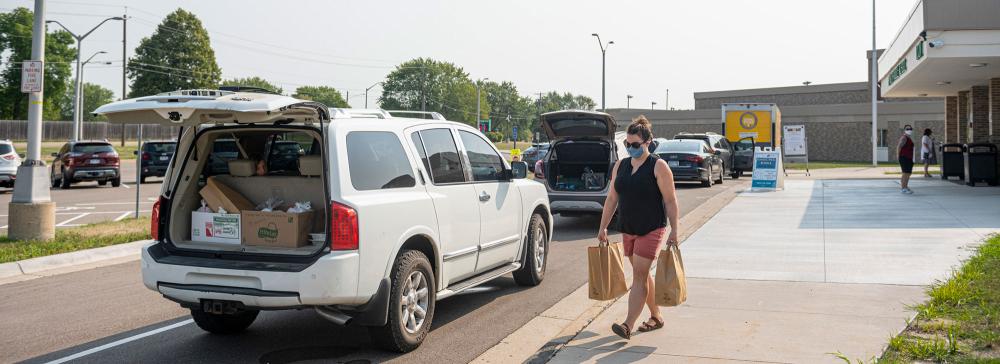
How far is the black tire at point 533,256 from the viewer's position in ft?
28.1

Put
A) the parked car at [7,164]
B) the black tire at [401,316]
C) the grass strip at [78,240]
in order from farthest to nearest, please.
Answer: the parked car at [7,164], the grass strip at [78,240], the black tire at [401,316]

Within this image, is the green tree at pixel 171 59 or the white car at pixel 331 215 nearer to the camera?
the white car at pixel 331 215

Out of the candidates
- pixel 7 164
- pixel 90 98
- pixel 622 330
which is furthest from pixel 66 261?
pixel 90 98

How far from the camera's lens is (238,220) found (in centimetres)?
630

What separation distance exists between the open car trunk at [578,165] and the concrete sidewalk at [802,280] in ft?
6.68

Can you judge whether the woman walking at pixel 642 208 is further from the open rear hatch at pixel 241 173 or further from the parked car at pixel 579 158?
the parked car at pixel 579 158

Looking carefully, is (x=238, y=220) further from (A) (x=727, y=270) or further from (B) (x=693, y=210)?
(B) (x=693, y=210)

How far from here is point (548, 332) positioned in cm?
683

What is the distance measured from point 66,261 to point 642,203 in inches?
310

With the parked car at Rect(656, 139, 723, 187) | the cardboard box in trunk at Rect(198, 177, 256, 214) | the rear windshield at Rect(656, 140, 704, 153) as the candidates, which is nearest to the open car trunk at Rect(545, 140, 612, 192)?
the cardboard box in trunk at Rect(198, 177, 256, 214)

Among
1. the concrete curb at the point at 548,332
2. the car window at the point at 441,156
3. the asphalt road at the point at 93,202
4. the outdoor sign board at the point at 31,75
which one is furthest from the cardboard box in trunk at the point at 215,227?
the asphalt road at the point at 93,202

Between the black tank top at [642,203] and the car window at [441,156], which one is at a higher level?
the car window at [441,156]

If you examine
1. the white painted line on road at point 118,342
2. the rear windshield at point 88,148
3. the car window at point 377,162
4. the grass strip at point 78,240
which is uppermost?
the rear windshield at point 88,148

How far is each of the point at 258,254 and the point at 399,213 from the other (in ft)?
3.35
